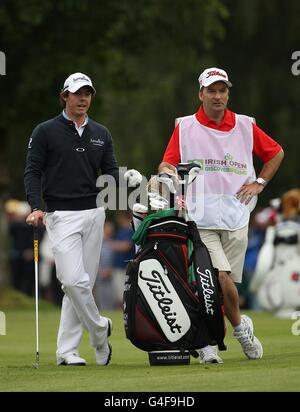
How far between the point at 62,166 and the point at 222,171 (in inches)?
55.3

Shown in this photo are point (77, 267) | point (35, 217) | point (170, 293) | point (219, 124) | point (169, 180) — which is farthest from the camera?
point (77, 267)

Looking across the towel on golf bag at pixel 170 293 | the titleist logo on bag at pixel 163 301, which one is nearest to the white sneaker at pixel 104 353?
the towel on golf bag at pixel 170 293

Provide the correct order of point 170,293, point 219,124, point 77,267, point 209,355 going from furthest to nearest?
point 77,267, point 219,124, point 209,355, point 170,293

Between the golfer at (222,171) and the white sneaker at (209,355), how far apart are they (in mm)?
17

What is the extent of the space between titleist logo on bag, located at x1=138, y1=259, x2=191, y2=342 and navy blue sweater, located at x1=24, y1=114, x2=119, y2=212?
114 cm

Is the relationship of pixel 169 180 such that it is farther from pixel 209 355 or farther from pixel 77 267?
pixel 209 355

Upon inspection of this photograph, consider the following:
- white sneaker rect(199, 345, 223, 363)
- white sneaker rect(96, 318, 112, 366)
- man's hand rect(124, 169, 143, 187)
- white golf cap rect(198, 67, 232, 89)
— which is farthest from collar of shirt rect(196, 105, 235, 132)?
white sneaker rect(96, 318, 112, 366)

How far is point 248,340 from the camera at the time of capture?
38.1 feet

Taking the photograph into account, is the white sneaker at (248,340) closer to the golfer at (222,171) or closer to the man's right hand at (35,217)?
the golfer at (222,171)

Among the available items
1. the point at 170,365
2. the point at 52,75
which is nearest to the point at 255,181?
the point at 170,365

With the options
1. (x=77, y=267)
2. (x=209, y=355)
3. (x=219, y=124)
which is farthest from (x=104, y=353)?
(x=219, y=124)

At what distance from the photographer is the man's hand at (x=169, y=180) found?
11.2 m

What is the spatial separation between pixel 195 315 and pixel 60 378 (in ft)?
4.08
